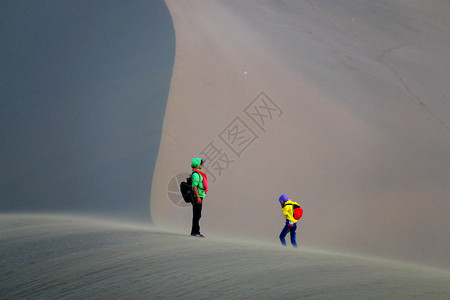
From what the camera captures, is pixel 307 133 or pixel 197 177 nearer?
pixel 197 177

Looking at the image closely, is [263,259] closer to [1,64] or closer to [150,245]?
[150,245]

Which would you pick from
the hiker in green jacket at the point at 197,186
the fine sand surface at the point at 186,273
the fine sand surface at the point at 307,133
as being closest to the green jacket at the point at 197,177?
the hiker in green jacket at the point at 197,186

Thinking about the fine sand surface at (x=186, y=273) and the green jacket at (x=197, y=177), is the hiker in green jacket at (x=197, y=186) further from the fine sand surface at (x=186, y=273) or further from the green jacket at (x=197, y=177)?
the fine sand surface at (x=186, y=273)

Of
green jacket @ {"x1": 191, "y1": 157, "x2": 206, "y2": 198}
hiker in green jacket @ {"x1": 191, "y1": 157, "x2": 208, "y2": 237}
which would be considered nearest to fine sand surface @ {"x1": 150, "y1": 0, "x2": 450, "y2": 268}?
hiker in green jacket @ {"x1": 191, "y1": 157, "x2": 208, "y2": 237}

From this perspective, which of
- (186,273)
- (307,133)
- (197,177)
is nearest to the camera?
(186,273)

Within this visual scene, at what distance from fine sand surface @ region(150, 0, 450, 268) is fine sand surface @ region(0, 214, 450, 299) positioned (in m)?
3.87

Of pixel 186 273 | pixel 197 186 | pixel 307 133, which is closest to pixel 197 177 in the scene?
pixel 197 186

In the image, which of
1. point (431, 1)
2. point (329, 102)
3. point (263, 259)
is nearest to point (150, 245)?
point (263, 259)

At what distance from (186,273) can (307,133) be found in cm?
912

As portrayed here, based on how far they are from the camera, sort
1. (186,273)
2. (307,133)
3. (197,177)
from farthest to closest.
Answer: (307,133) → (197,177) → (186,273)

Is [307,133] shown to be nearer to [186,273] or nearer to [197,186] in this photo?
[197,186]

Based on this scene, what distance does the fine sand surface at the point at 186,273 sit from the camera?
12.3 feet

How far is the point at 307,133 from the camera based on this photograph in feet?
42.4

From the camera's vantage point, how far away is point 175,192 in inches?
393
